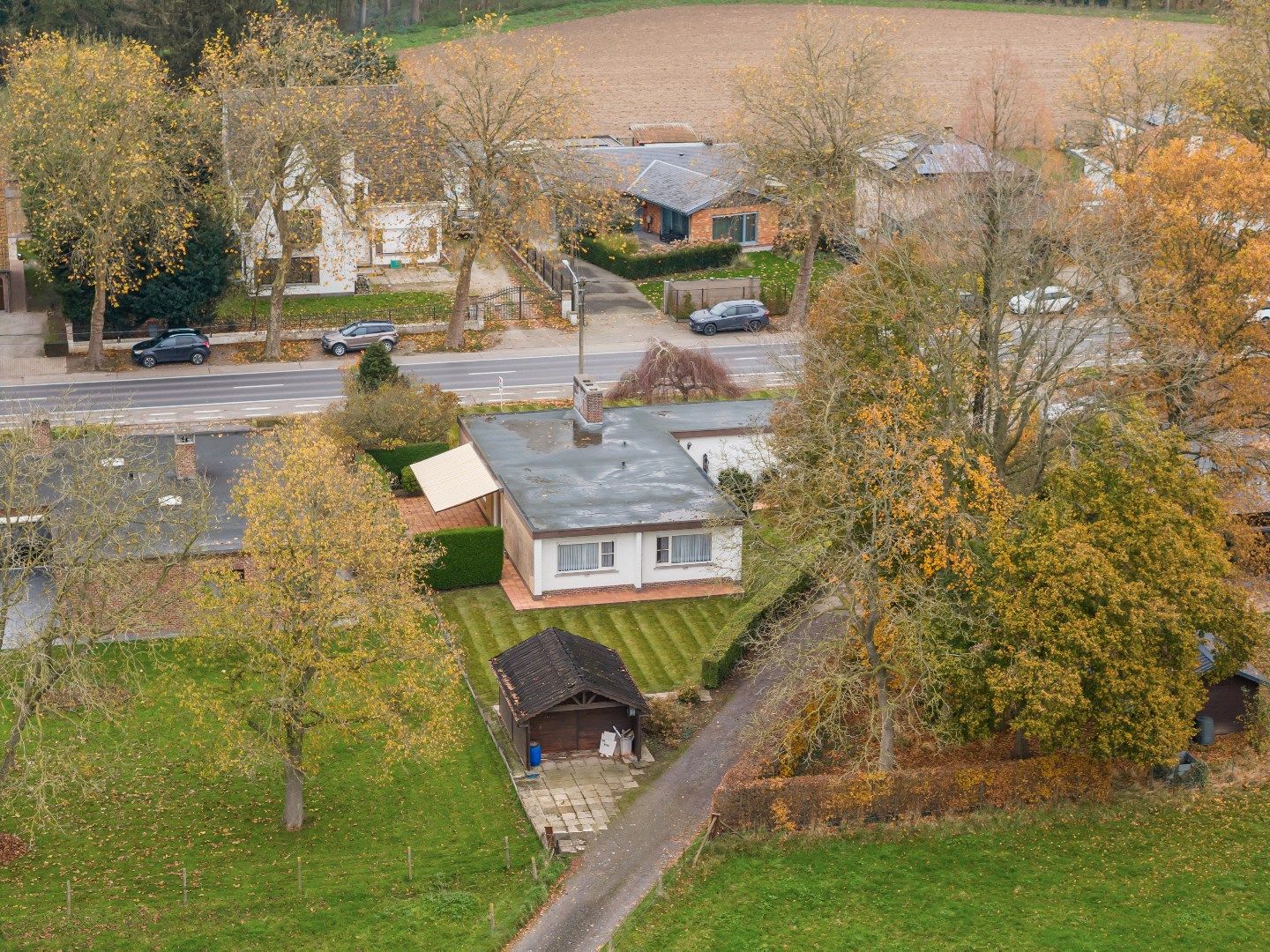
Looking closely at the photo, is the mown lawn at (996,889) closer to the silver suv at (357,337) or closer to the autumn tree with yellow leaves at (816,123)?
the silver suv at (357,337)

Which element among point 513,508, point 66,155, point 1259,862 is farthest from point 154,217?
point 1259,862

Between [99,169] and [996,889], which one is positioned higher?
[99,169]

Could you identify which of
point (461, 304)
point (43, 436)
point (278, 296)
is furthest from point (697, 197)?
point (43, 436)

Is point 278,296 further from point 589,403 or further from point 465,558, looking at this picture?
point 465,558

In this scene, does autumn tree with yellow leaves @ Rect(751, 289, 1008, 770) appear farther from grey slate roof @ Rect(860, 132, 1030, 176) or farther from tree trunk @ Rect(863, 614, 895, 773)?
grey slate roof @ Rect(860, 132, 1030, 176)

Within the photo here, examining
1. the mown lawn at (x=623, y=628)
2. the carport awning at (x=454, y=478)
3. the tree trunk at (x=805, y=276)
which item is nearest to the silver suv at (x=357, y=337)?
the carport awning at (x=454, y=478)

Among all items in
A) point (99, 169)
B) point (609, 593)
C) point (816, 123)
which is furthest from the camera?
point (816, 123)

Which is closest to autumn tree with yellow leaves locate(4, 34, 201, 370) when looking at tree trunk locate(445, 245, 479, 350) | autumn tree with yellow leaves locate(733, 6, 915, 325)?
tree trunk locate(445, 245, 479, 350)
